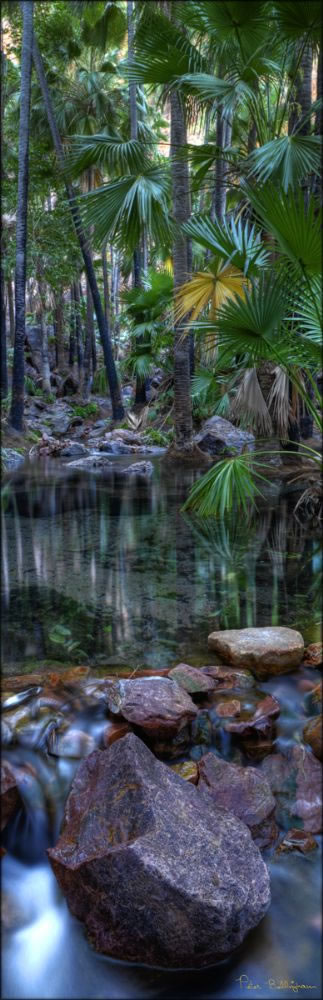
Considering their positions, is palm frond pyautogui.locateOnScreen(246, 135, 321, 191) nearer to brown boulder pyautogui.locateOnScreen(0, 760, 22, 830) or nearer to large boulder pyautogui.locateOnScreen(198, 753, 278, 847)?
large boulder pyautogui.locateOnScreen(198, 753, 278, 847)

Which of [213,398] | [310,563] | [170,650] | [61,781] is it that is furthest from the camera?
[213,398]

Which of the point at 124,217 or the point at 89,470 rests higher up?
the point at 124,217

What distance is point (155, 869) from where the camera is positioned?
66.8 inches

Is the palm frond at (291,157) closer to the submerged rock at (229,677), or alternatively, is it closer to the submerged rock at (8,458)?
the submerged rock at (8,458)

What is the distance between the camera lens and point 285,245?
354cm

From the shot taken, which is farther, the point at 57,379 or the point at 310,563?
the point at 57,379

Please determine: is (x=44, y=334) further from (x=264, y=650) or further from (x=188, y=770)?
(x=188, y=770)

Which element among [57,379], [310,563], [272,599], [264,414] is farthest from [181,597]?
[57,379]

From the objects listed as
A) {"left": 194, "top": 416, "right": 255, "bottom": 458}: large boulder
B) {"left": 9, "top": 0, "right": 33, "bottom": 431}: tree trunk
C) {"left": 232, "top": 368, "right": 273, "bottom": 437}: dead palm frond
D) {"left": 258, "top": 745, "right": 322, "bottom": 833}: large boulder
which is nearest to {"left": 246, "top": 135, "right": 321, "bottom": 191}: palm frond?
{"left": 232, "top": 368, "right": 273, "bottom": 437}: dead palm frond

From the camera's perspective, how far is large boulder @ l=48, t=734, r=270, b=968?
5.48 ft

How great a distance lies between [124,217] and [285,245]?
4651 millimetres

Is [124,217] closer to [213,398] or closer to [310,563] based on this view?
[310,563]

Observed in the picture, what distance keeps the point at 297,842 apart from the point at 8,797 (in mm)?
1013

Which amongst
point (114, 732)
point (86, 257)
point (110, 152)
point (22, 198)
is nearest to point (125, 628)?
point (114, 732)
